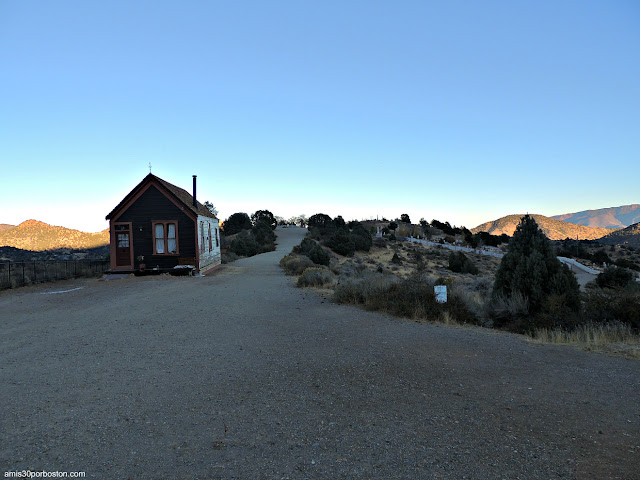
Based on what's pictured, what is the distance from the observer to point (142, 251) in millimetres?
20703

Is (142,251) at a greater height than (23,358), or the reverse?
(142,251)

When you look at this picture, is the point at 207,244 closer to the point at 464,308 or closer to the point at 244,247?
the point at 464,308

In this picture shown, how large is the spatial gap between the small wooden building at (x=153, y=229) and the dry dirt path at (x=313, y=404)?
12287mm

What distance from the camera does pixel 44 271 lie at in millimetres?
20266

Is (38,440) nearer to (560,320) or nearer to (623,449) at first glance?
(623,449)

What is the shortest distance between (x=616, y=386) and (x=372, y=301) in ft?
20.5

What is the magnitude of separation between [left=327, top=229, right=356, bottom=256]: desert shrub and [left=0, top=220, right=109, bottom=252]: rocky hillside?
1785 inches

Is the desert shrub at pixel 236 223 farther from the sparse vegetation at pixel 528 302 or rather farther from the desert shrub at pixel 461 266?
the sparse vegetation at pixel 528 302

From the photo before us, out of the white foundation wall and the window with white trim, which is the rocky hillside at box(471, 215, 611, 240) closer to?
the white foundation wall

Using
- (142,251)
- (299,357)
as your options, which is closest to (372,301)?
(299,357)

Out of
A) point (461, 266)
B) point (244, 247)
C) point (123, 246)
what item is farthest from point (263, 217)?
point (123, 246)

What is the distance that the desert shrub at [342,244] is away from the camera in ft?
155

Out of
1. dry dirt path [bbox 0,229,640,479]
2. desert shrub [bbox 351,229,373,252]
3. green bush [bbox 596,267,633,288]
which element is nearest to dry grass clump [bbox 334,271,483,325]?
dry dirt path [bbox 0,229,640,479]

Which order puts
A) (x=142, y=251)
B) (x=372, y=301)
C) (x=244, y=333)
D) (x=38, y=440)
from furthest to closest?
(x=142, y=251) → (x=372, y=301) → (x=244, y=333) → (x=38, y=440)
